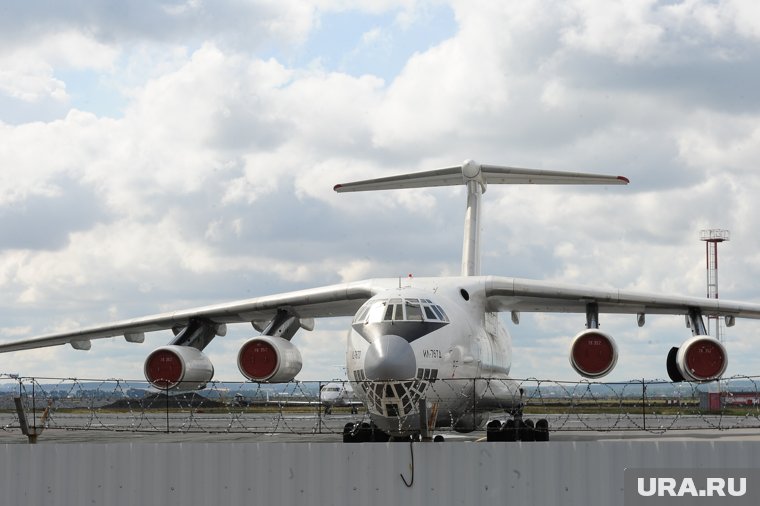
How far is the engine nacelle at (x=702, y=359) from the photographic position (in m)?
18.9

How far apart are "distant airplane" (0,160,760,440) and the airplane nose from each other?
2 centimetres

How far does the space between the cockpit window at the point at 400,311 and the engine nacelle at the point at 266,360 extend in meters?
3.61

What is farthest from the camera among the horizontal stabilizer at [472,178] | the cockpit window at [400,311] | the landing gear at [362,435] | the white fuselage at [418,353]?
the horizontal stabilizer at [472,178]

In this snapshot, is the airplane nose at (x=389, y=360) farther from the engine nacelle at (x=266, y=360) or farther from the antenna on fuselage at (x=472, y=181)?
the antenna on fuselage at (x=472, y=181)

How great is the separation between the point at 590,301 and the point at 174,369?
28.7 feet

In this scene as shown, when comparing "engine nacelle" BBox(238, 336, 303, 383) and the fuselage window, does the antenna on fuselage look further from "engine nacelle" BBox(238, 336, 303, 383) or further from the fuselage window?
the fuselage window

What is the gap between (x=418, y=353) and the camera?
15.2 metres

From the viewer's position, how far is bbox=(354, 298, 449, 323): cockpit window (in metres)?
15.7

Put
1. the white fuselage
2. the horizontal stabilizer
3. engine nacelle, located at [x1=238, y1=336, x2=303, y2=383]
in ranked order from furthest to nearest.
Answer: the horizontal stabilizer → engine nacelle, located at [x1=238, y1=336, x2=303, y2=383] → the white fuselage

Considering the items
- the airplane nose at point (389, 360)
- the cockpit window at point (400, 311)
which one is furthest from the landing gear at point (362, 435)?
the airplane nose at point (389, 360)

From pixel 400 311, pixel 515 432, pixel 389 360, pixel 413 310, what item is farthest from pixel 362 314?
pixel 515 432

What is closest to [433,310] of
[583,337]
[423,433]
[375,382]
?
[375,382]

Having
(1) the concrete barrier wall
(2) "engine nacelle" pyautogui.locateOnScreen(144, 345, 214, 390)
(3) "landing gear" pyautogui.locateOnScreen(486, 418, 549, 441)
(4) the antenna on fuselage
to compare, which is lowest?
(3) "landing gear" pyautogui.locateOnScreen(486, 418, 549, 441)

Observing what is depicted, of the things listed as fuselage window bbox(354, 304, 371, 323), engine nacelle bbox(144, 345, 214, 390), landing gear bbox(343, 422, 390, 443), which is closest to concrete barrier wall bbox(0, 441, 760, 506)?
fuselage window bbox(354, 304, 371, 323)
